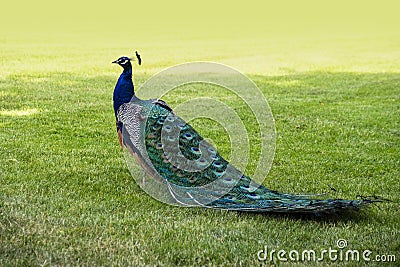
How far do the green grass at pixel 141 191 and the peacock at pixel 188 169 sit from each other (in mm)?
123

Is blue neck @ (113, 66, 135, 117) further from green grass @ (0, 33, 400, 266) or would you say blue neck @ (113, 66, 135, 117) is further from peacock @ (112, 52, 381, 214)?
green grass @ (0, 33, 400, 266)

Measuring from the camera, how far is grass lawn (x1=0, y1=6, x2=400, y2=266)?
446cm

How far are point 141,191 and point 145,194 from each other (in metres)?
0.12

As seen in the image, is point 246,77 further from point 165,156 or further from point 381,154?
point 165,156

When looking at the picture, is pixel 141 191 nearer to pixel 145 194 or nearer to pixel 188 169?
pixel 145 194

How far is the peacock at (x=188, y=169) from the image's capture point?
16.7ft

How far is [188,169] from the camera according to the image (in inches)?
218

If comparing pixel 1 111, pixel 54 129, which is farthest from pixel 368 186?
pixel 1 111

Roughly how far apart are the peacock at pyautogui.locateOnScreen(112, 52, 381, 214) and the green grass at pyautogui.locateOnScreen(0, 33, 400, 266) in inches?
4.9

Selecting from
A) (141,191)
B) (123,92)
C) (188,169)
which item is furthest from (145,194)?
(123,92)

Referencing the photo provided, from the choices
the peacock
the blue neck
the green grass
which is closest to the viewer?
the green grass

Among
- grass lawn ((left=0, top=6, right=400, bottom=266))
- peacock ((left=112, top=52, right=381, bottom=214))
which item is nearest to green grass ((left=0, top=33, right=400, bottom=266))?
grass lawn ((left=0, top=6, right=400, bottom=266))

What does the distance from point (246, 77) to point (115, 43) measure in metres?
12.2

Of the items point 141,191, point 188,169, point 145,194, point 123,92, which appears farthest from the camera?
point 123,92
